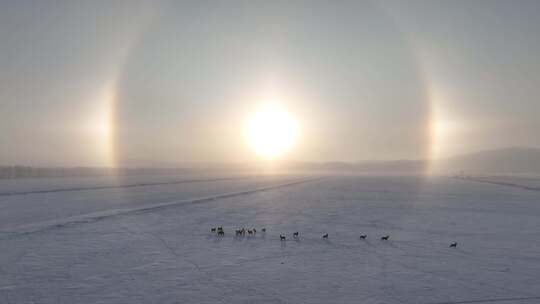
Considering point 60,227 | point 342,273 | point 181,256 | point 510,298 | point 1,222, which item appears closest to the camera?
point 510,298

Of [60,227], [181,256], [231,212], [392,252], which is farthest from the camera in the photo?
[231,212]

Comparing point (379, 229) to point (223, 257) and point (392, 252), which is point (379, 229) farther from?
point (223, 257)

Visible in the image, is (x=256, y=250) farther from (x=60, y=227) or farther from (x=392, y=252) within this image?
(x=60, y=227)

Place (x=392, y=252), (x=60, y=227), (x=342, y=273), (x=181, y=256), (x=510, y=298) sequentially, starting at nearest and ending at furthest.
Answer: (x=510, y=298) < (x=342, y=273) < (x=181, y=256) < (x=392, y=252) < (x=60, y=227)

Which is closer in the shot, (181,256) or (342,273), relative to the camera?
(342,273)

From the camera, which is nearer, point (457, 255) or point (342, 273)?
point (342, 273)

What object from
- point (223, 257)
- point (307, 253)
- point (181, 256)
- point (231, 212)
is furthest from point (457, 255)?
point (231, 212)

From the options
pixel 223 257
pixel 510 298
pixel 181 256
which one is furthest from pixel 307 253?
pixel 510 298

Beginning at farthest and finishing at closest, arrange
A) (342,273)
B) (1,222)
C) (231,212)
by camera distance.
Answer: (231,212) < (1,222) < (342,273)

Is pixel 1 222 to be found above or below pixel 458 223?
above
